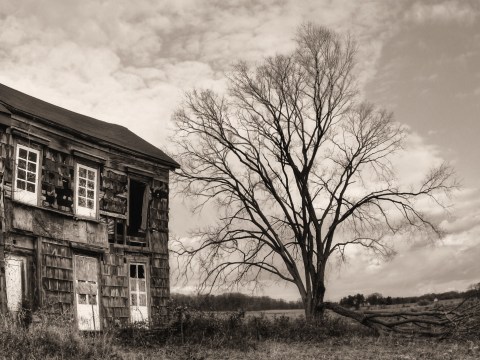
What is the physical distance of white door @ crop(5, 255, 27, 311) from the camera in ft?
47.9

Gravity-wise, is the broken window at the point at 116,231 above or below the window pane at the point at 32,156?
below

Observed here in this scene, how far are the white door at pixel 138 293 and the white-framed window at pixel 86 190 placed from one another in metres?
2.57

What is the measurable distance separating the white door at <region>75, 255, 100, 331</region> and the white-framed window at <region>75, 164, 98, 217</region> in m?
1.40

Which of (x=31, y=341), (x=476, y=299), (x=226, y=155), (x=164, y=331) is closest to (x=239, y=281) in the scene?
(x=226, y=155)

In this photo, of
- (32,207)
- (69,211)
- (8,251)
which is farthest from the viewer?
(69,211)

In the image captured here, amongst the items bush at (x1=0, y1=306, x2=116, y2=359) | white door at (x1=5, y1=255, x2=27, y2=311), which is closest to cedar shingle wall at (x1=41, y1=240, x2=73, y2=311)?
white door at (x1=5, y1=255, x2=27, y2=311)

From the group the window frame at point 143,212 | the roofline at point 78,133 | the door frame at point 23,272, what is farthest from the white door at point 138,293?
the door frame at point 23,272

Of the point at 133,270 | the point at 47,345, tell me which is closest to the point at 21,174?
the point at 133,270

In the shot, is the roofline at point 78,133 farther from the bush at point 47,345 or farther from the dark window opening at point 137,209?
the bush at point 47,345

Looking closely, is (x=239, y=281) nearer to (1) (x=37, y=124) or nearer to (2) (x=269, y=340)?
(2) (x=269, y=340)

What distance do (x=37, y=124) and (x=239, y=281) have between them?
10.8m

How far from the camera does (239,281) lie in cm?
2364

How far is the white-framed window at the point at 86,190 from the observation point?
17.4m

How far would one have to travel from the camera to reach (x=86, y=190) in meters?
17.8
